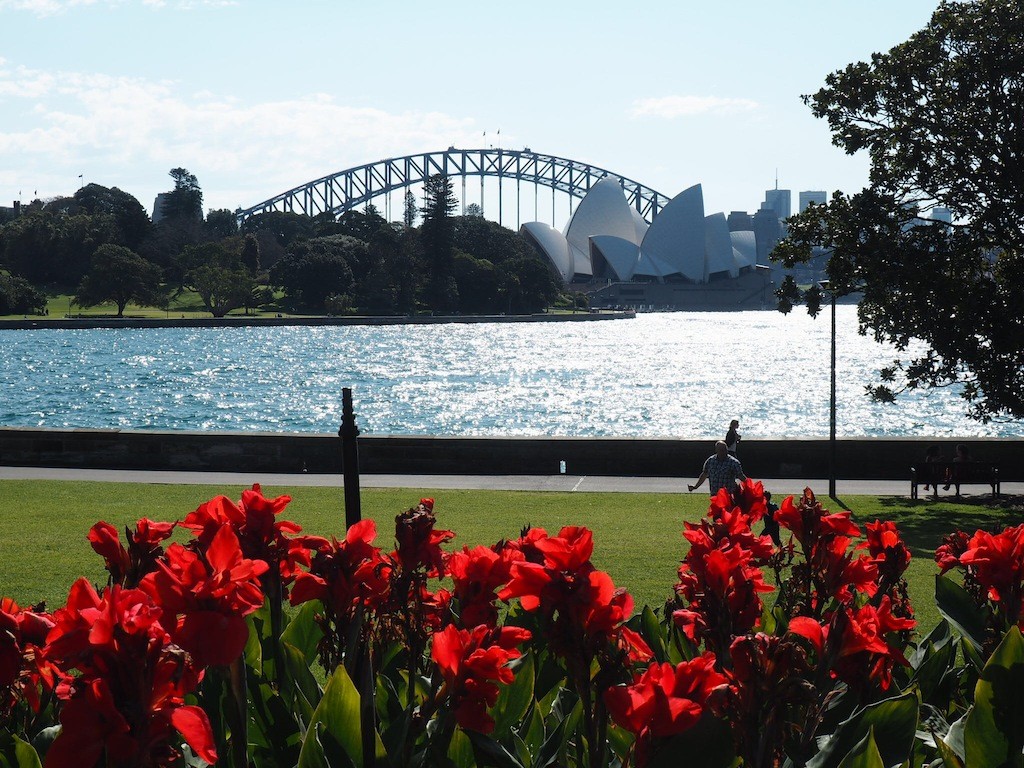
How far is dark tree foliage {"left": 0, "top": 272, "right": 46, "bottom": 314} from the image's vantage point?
98500 mm

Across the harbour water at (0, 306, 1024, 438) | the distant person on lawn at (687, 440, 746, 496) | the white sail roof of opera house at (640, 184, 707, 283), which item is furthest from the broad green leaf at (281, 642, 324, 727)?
the white sail roof of opera house at (640, 184, 707, 283)

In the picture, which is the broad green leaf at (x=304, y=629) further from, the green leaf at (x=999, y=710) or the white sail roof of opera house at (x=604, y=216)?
the white sail roof of opera house at (x=604, y=216)

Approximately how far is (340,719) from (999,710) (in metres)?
1.41

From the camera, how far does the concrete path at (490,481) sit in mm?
14477

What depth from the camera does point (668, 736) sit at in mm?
1801

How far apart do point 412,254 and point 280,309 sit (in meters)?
14.4

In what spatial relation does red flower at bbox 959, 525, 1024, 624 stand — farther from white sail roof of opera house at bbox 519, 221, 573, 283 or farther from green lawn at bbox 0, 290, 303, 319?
white sail roof of opera house at bbox 519, 221, 573, 283

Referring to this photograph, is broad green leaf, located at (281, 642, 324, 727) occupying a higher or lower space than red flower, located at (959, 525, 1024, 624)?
lower

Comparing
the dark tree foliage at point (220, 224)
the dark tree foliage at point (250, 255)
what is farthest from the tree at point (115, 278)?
the dark tree foliage at point (220, 224)

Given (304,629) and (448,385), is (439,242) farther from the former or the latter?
(304,629)

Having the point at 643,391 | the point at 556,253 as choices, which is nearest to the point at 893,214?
the point at 643,391

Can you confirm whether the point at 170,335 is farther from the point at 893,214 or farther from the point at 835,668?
the point at 835,668

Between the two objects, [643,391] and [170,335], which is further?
[170,335]

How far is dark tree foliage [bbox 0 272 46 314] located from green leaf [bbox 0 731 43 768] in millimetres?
105953
